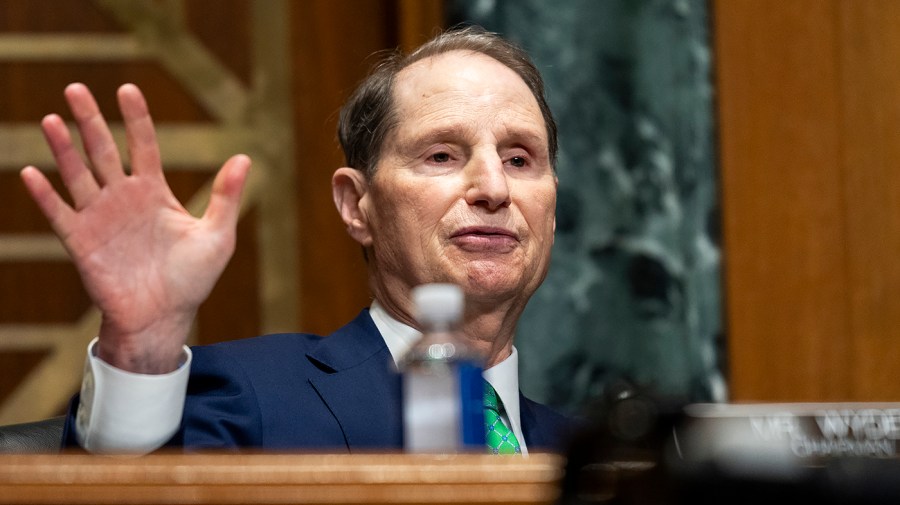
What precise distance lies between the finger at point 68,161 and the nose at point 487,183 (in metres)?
0.72

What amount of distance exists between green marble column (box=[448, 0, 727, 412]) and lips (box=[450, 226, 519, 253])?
0.98 metres

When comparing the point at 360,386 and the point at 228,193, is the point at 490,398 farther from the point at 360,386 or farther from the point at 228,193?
the point at 228,193

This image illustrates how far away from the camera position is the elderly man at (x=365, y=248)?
1236 mm

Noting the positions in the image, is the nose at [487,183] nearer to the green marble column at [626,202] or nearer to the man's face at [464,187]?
the man's face at [464,187]

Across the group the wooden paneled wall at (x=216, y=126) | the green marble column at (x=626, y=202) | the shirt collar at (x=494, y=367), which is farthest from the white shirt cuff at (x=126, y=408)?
the wooden paneled wall at (x=216, y=126)

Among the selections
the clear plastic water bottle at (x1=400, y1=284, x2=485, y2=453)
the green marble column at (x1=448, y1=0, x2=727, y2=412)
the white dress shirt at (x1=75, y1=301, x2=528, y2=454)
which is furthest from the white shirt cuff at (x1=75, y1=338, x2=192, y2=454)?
the green marble column at (x1=448, y1=0, x2=727, y2=412)

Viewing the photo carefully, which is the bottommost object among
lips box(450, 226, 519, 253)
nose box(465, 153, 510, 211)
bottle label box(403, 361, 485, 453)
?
bottle label box(403, 361, 485, 453)

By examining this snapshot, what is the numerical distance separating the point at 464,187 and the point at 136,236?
689 mm

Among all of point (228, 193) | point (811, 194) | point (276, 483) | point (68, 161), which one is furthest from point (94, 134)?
point (811, 194)

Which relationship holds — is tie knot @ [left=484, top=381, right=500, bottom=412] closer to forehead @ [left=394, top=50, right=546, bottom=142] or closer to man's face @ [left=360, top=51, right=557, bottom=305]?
man's face @ [left=360, top=51, right=557, bottom=305]

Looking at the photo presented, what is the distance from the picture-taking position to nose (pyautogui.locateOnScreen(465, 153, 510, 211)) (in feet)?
5.90

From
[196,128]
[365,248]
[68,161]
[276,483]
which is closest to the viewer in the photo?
[276,483]

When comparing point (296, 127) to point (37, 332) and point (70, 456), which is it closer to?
point (37, 332)

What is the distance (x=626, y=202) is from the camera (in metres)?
2.84
